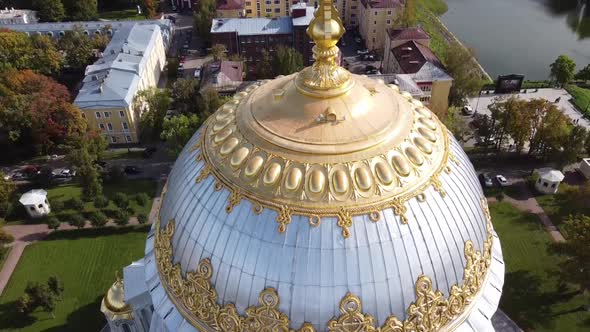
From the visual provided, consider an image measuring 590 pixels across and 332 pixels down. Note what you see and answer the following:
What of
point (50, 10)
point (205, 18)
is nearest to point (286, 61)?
point (205, 18)

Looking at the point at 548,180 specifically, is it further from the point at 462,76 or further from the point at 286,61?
the point at 286,61

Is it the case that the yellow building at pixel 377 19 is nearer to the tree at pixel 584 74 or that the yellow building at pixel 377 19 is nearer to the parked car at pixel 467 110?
the parked car at pixel 467 110

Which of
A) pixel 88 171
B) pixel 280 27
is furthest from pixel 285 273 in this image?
pixel 280 27

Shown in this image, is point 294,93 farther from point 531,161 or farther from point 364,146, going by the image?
point 531,161

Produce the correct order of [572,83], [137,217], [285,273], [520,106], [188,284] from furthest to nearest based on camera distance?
[572,83], [520,106], [137,217], [188,284], [285,273]

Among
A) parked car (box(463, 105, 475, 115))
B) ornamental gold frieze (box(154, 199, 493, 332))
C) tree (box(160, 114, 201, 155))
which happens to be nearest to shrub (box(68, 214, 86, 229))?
tree (box(160, 114, 201, 155))

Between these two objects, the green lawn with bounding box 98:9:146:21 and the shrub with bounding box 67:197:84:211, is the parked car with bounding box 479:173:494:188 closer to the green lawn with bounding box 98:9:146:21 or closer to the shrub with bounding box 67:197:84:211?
the shrub with bounding box 67:197:84:211
